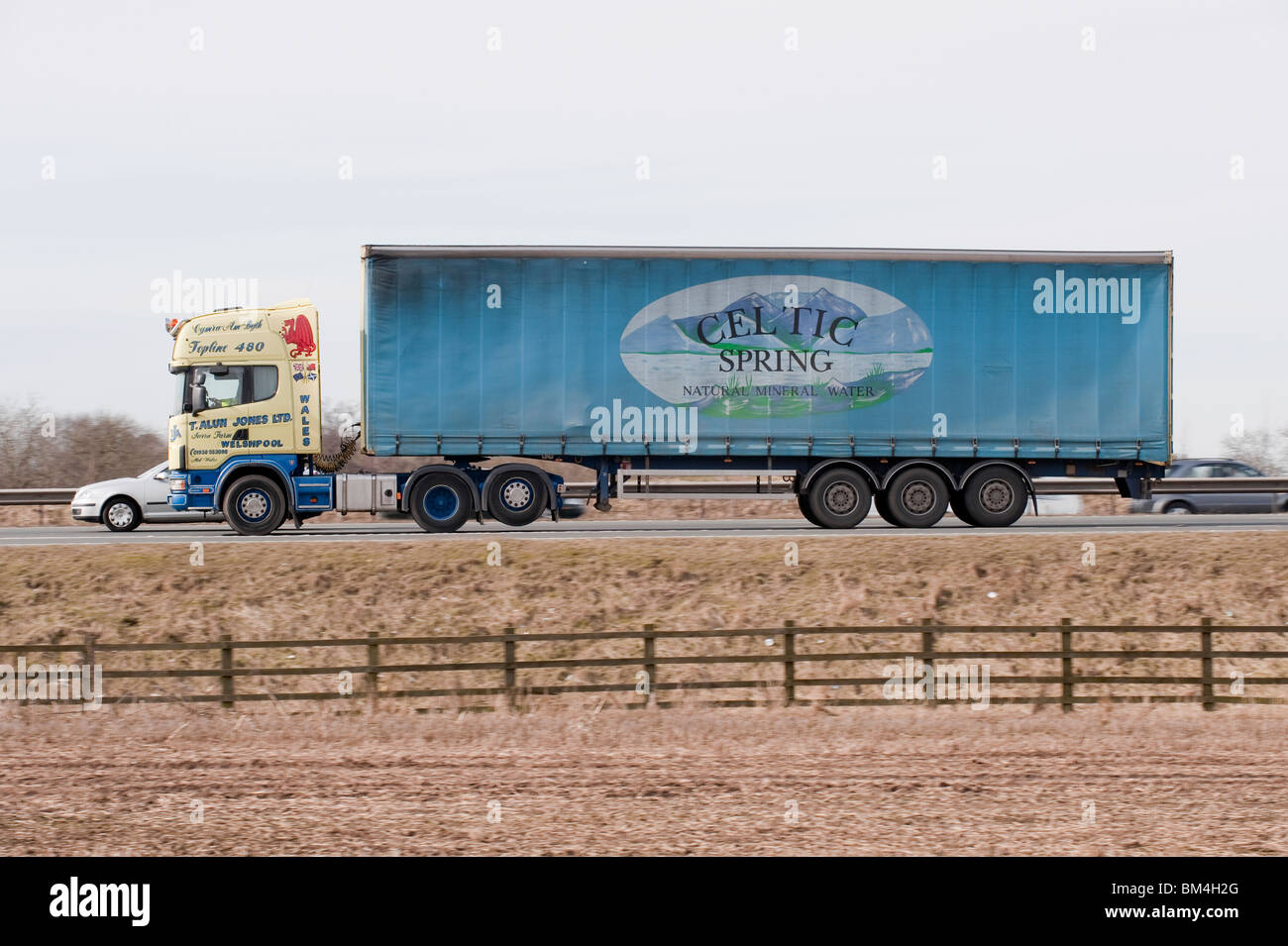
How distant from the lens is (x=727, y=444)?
2162 centimetres

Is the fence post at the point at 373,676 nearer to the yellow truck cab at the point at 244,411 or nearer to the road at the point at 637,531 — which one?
the road at the point at 637,531

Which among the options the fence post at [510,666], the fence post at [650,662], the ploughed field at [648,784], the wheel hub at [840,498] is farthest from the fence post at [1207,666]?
the fence post at [510,666]

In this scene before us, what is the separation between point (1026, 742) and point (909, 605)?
6.31m

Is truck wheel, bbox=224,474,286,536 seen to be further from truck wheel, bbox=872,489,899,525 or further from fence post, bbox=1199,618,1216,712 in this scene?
fence post, bbox=1199,618,1216,712

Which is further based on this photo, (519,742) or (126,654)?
(126,654)

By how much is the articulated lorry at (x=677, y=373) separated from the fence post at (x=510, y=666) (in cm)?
676

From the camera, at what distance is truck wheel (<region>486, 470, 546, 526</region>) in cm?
2184

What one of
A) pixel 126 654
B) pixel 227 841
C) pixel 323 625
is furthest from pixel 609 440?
pixel 227 841

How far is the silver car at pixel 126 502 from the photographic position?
24.5 m

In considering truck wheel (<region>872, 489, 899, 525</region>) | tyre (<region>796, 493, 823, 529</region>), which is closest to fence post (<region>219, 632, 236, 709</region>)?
tyre (<region>796, 493, 823, 529</region>)

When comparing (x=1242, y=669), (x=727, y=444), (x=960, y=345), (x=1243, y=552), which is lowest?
(x=1242, y=669)

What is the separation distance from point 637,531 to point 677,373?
10.2ft

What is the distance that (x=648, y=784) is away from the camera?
10570 millimetres

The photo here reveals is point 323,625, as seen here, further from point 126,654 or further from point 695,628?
point 695,628
